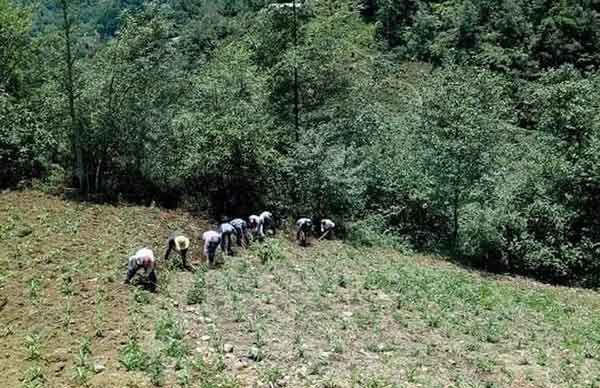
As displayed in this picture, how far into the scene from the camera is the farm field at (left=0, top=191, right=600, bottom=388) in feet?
39.2

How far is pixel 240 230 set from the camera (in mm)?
20766

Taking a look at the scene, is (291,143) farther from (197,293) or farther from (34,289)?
(34,289)

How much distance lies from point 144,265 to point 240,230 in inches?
219

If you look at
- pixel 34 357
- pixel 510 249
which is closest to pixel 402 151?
pixel 510 249

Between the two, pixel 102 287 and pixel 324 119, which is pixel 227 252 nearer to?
pixel 102 287

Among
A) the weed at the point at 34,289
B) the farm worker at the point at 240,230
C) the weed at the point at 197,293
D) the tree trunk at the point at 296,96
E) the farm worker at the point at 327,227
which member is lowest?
the farm worker at the point at 327,227

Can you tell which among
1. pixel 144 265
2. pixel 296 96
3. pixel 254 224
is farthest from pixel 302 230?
pixel 144 265

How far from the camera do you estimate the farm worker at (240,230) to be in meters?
20.6

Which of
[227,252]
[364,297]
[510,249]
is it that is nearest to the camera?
[364,297]

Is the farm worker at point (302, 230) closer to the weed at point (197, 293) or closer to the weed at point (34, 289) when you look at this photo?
the weed at point (197, 293)

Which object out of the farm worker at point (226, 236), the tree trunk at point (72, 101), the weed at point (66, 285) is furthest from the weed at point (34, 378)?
the tree trunk at point (72, 101)

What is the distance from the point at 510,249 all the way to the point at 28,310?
710 inches

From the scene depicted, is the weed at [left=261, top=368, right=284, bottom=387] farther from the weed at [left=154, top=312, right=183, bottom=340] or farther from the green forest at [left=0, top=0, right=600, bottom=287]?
the green forest at [left=0, top=0, right=600, bottom=287]

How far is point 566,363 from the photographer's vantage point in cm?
1434
